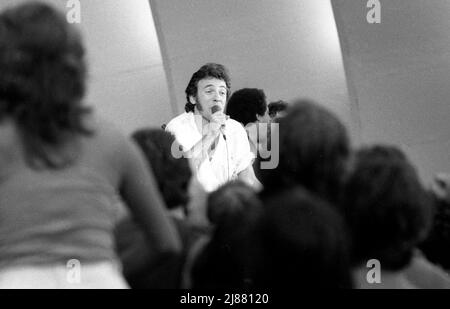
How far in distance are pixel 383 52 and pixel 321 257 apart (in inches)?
177

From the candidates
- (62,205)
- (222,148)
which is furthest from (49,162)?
(222,148)

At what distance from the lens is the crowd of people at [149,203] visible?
1844 mm

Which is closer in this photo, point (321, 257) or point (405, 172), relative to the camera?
point (321, 257)

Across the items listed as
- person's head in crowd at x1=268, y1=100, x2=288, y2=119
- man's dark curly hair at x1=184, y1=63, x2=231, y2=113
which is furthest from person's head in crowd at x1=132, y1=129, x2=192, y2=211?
person's head in crowd at x1=268, y1=100, x2=288, y2=119

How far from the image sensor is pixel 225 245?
2383 mm

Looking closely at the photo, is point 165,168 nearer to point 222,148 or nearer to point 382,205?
point 382,205

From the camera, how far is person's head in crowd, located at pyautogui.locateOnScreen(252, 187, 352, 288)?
1.91 metres

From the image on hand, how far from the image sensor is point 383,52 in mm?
6238

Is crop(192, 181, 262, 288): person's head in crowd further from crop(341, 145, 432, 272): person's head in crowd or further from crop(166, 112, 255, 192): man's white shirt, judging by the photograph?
crop(166, 112, 255, 192): man's white shirt

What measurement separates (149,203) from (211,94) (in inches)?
100

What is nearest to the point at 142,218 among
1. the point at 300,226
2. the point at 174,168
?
the point at 300,226

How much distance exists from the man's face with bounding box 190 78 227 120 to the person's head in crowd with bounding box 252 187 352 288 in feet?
8.15

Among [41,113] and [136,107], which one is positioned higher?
[41,113]
